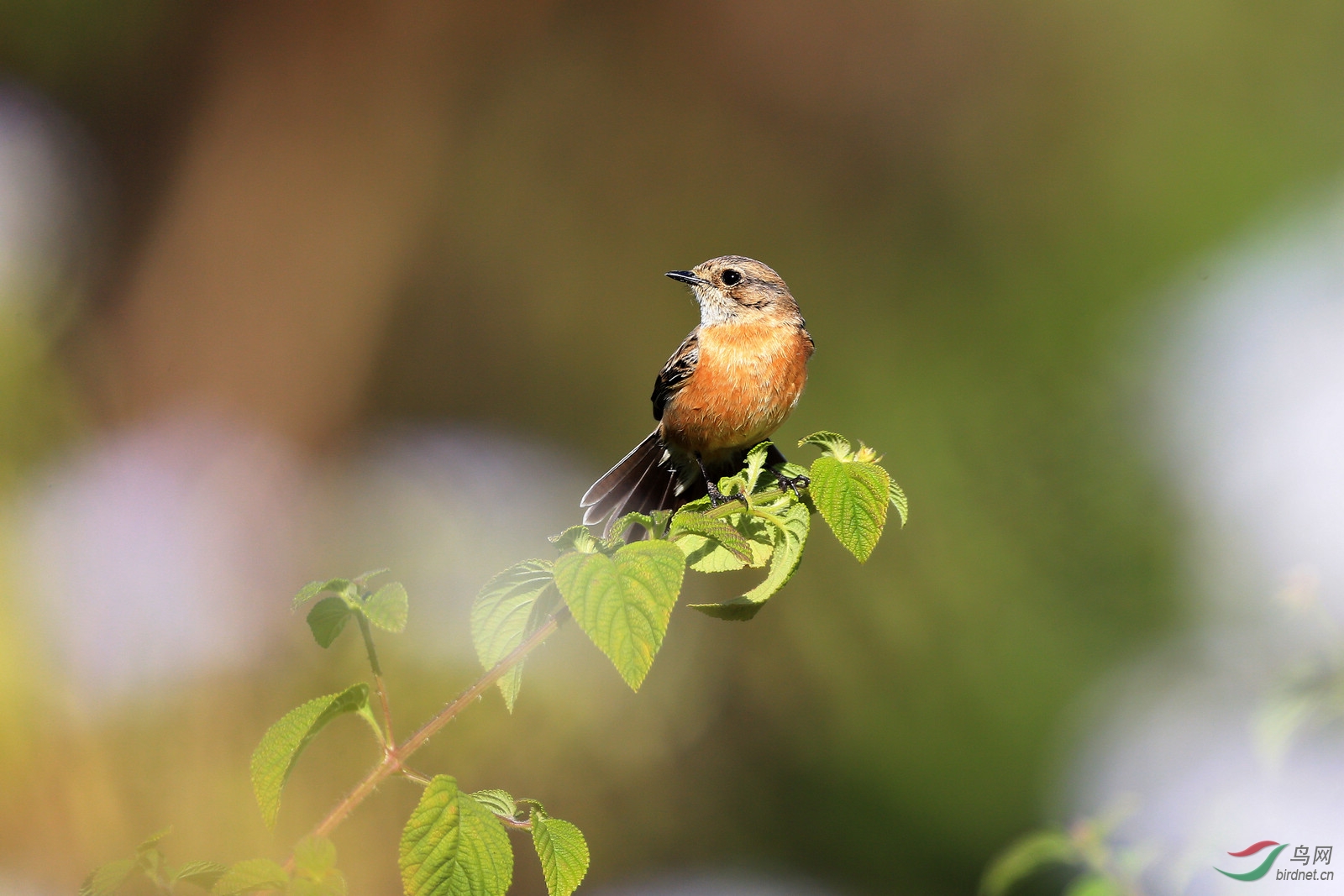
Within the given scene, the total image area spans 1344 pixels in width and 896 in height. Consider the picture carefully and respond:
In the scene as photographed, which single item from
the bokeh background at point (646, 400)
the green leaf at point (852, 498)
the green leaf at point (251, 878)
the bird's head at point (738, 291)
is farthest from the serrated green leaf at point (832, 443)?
the bird's head at point (738, 291)

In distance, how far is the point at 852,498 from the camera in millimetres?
508

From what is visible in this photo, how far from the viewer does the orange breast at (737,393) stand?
1029 mm

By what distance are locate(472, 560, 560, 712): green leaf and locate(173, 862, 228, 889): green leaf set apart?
0.16 meters

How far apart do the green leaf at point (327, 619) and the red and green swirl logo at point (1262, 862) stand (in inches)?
30.6

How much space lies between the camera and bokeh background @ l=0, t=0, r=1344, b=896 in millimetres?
1222

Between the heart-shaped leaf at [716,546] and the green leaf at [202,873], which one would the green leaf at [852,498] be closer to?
the heart-shaped leaf at [716,546]

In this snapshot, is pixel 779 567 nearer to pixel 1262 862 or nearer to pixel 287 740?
pixel 287 740

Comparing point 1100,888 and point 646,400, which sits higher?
point 646,400

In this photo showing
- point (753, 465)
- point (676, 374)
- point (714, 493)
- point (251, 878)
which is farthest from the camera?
point (676, 374)

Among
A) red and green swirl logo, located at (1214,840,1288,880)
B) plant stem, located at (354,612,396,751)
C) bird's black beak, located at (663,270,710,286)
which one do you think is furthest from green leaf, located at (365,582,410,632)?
bird's black beak, located at (663,270,710,286)

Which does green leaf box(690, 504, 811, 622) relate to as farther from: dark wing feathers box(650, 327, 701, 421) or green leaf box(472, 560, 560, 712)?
dark wing feathers box(650, 327, 701, 421)

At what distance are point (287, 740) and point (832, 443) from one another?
35 centimetres

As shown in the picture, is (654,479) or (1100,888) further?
(654,479)

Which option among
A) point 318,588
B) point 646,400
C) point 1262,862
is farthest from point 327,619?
point 646,400
